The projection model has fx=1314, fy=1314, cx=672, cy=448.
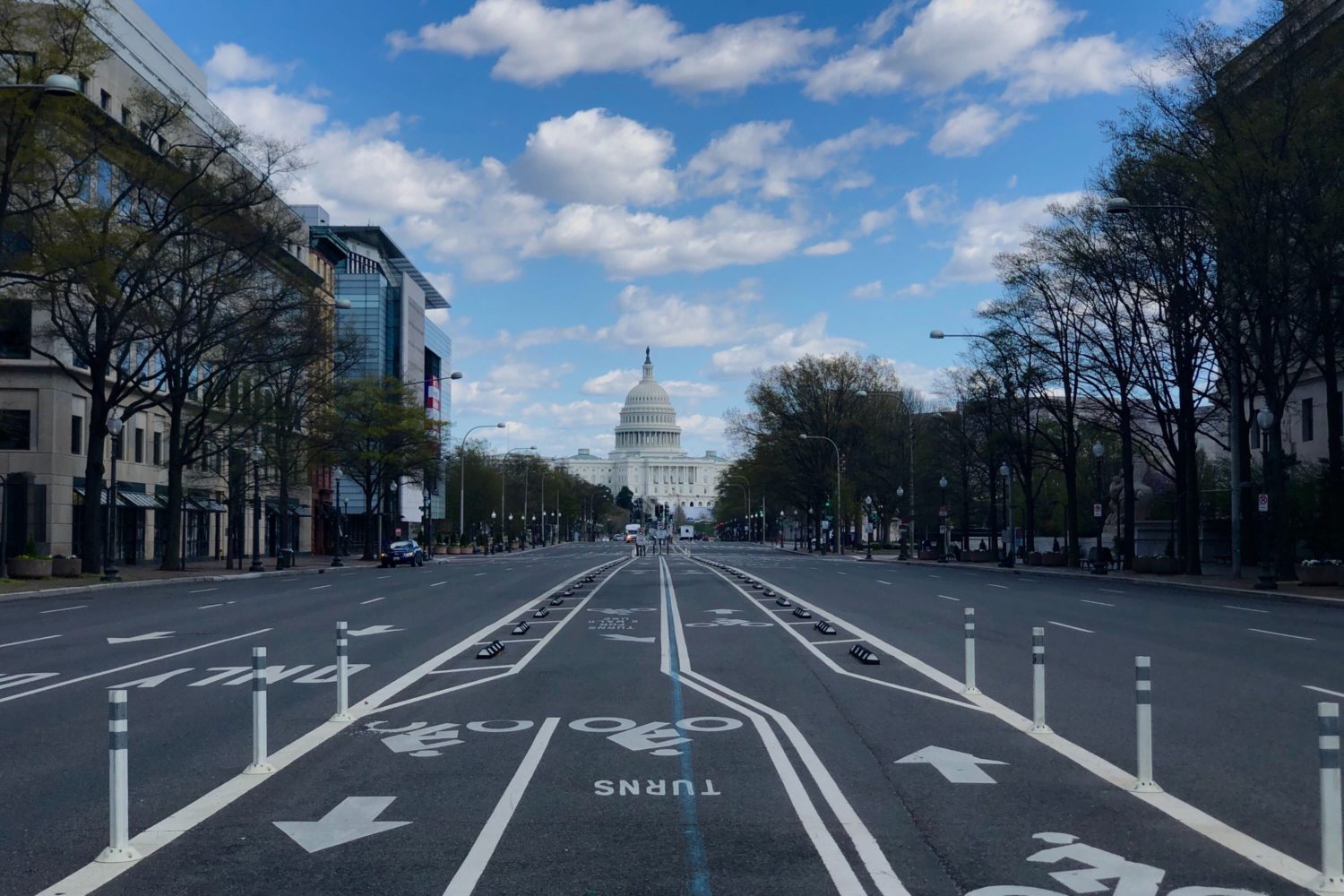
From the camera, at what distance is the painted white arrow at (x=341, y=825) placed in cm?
766

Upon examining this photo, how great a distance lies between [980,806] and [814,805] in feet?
3.57

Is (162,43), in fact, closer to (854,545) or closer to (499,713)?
(499,713)

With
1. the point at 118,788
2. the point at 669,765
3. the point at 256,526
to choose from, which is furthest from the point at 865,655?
the point at 256,526

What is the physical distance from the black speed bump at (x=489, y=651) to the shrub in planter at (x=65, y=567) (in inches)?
1199

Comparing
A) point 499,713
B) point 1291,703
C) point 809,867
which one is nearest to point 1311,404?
point 1291,703

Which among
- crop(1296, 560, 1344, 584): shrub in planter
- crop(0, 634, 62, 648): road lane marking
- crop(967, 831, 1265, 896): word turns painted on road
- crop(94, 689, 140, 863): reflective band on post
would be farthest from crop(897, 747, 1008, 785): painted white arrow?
crop(1296, 560, 1344, 584): shrub in planter

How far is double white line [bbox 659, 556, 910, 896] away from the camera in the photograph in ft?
22.3

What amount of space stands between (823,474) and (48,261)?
6756 centimetres

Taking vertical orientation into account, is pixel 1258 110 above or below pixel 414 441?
above

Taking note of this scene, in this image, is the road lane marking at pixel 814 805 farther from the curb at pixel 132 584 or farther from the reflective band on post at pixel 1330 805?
the curb at pixel 132 584

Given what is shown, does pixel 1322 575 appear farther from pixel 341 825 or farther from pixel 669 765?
pixel 341 825

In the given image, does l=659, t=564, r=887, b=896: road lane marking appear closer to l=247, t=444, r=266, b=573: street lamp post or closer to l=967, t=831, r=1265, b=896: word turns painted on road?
l=967, t=831, r=1265, b=896: word turns painted on road

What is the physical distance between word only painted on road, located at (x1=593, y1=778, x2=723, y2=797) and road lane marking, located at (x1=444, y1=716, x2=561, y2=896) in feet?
1.83

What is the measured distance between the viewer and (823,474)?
96312 mm
